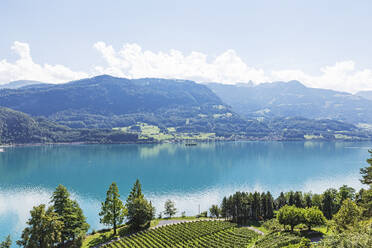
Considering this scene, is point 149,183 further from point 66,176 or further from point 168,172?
point 66,176

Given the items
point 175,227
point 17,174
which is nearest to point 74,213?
point 175,227

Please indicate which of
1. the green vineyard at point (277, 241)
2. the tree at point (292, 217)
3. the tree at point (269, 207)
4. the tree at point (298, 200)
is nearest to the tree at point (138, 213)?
the green vineyard at point (277, 241)

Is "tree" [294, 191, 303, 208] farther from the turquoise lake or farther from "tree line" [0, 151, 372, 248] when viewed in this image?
the turquoise lake

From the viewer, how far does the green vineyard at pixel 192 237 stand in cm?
4928

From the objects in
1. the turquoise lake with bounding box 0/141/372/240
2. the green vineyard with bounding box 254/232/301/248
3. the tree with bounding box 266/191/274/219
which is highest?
the green vineyard with bounding box 254/232/301/248

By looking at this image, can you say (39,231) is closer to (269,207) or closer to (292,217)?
→ (292,217)

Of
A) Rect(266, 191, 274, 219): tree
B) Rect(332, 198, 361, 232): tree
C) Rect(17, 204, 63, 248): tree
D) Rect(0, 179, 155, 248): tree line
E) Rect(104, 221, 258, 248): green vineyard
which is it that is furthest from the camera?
Rect(266, 191, 274, 219): tree

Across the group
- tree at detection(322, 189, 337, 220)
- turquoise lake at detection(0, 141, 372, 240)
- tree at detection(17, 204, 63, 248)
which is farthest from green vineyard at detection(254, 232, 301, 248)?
turquoise lake at detection(0, 141, 372, 240)

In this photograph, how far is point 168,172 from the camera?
151375 millimetres

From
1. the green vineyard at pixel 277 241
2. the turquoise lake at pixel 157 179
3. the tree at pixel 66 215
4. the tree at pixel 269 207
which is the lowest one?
the turquoise lake at pixel 157 179

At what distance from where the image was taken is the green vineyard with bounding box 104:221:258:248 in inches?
1940

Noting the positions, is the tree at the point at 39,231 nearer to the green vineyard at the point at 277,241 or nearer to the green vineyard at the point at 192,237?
the green vineyard at the point at 192,237

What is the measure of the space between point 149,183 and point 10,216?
Answer: 188 ft

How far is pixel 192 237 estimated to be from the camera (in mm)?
52625
